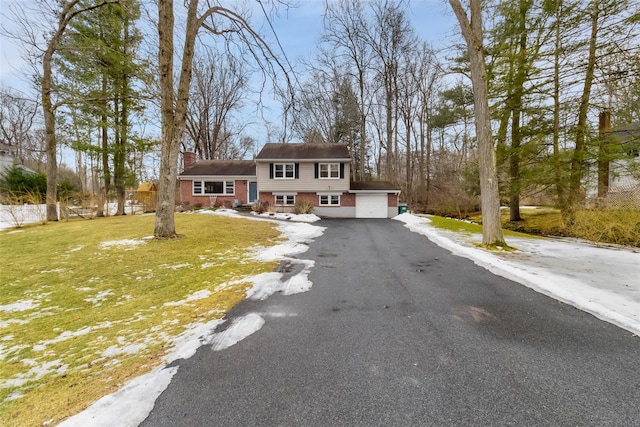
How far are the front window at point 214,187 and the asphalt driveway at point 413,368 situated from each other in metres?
20.3

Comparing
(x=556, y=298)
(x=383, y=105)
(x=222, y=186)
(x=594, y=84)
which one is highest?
(x=383, y=105)

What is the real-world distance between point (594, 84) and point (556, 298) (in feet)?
38.8

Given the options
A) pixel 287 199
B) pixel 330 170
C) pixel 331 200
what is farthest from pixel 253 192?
pixel 330 170

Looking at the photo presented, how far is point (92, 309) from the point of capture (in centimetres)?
378

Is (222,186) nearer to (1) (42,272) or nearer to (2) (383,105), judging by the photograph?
(2) (383,105)

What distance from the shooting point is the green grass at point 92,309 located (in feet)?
7.26

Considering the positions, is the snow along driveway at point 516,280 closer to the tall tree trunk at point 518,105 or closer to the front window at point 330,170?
the tall tree trunk at point 518,105

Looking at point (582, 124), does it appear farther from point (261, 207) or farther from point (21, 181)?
point (21, 181)

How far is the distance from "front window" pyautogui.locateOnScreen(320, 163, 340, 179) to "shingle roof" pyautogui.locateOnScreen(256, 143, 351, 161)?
59 centimetres

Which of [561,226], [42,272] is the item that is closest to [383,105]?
[561,226]

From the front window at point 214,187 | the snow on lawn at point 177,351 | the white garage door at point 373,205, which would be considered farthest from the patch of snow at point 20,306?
the front window at point 214,187

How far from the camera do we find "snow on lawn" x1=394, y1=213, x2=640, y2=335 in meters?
3.69

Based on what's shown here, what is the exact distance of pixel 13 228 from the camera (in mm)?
11664

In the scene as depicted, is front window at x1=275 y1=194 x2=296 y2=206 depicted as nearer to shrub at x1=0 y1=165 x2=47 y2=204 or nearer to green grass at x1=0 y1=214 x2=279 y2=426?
green grass at x1=0 y1=214 x2=279 y2=426
